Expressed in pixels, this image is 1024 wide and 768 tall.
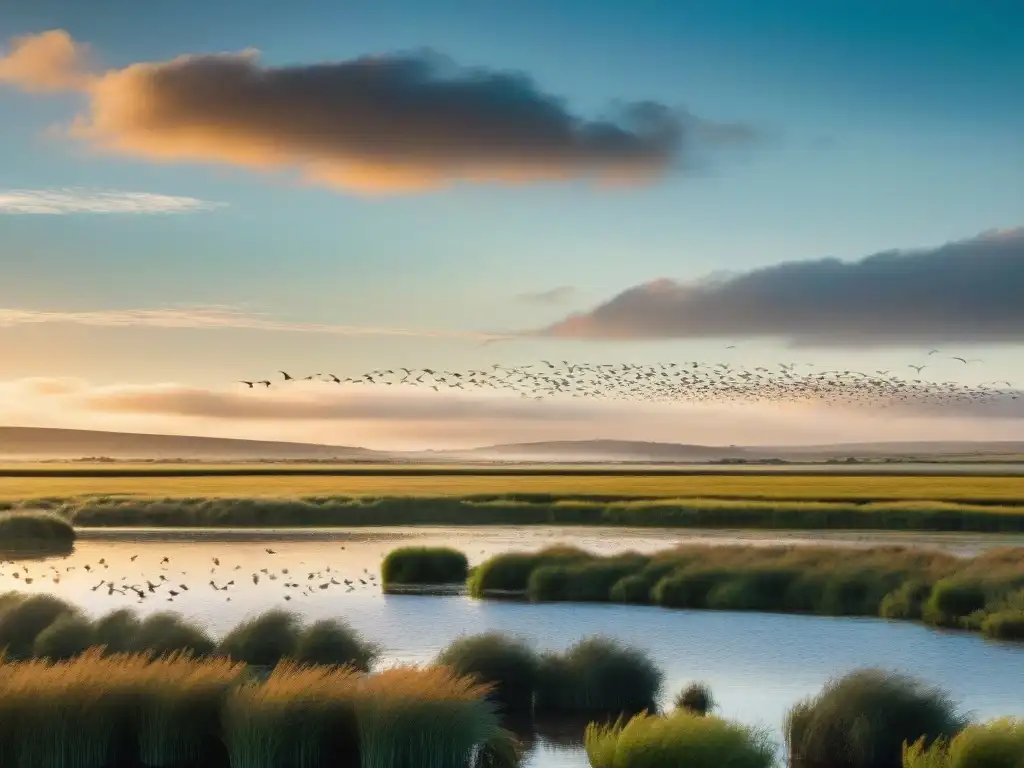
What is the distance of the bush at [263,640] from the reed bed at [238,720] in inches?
251

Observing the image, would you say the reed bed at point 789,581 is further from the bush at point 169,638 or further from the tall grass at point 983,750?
the tall grass at point 983,750

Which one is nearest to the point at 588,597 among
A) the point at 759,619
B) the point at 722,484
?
the point at 759,619

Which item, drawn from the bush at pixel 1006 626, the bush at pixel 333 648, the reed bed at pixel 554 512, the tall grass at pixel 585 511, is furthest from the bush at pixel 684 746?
the reed bed at pixel 554 512

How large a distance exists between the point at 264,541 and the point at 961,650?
4659 centimetres

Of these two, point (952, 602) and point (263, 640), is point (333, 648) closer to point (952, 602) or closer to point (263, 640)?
point (263, 640)

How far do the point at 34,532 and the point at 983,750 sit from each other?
61156 mm

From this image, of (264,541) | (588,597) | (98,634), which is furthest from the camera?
(264,541)

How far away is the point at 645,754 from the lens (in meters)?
18.2

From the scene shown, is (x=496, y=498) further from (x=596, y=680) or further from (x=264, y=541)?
(x=596, y=680)

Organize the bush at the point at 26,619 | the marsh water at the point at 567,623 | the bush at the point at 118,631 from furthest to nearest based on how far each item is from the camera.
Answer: the bush at the point at 26,619
the marsh water at the point at 567,623
the bush at the point at 118,631

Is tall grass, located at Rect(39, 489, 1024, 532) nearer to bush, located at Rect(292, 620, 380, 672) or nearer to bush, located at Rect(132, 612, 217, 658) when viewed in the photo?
bush, located at Rect(292, 620, 380, 672)

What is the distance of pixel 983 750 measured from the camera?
17266 millimetres

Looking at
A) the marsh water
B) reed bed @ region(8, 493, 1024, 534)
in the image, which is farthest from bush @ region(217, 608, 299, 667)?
reed bed @ region(8, 493, 1024, 534)

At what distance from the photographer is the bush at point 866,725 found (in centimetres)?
2003
